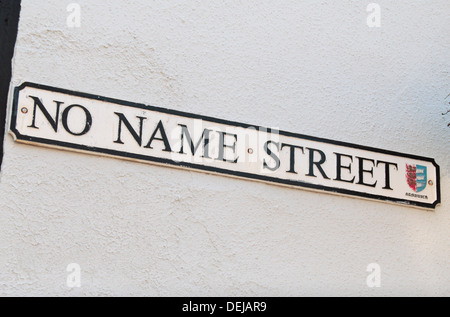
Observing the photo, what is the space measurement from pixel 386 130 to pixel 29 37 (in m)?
2.72

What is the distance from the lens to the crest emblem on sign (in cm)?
485

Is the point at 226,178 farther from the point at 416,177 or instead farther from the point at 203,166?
the point at 416,177

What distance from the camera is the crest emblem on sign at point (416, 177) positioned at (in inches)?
191

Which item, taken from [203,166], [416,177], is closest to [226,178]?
[203,166]

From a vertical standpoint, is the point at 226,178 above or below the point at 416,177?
below

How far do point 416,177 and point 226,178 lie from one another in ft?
5.14

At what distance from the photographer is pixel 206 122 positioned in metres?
4.39

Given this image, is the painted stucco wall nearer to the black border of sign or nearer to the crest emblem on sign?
the black border of sign

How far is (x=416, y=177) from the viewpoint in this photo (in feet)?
16.0

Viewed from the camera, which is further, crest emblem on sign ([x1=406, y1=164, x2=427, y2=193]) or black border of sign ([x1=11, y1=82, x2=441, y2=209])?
crest emblem on sign ([x1=406, y1=164, x2=427, y2=193])

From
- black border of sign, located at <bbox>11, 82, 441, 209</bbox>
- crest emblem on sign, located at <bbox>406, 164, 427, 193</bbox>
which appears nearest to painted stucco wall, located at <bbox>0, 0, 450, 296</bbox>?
black border of sign, located at <bbox>11, 82, 441, 209</bbox>

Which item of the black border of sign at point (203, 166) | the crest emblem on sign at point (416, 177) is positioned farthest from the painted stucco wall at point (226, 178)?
the crest emblem on sign at point (416, 177)

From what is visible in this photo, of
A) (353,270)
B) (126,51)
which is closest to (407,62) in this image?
(353,270)

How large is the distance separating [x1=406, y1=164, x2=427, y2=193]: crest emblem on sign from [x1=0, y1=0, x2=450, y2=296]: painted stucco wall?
171 mm
